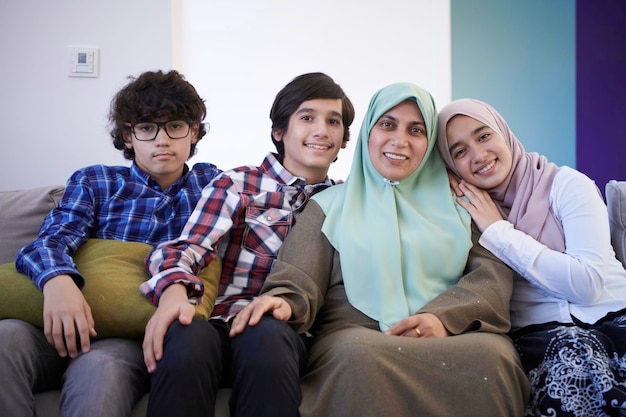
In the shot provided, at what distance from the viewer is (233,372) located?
129 cm

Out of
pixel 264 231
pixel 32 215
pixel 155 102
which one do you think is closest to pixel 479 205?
pixel 264 231

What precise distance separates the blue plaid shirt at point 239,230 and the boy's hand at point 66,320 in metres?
0.18

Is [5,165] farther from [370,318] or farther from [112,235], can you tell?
[370,318]

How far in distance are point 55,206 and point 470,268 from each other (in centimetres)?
124

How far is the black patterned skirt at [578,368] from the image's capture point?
1291 millimetres

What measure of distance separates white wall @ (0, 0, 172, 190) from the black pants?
1.40 meters

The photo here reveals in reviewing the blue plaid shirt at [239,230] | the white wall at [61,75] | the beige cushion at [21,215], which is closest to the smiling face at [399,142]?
the blue plaid shirt at [239,230]

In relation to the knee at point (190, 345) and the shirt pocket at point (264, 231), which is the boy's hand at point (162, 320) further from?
the shirt pocket at point (264, 231)

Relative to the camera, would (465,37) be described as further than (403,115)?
Yes

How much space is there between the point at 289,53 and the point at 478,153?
7.08ft

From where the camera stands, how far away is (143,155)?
176 cm

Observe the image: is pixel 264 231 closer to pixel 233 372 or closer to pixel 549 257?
pixel 233 372

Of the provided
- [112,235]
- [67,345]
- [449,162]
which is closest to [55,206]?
[112,235]

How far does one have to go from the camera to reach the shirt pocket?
1682 millimetres
